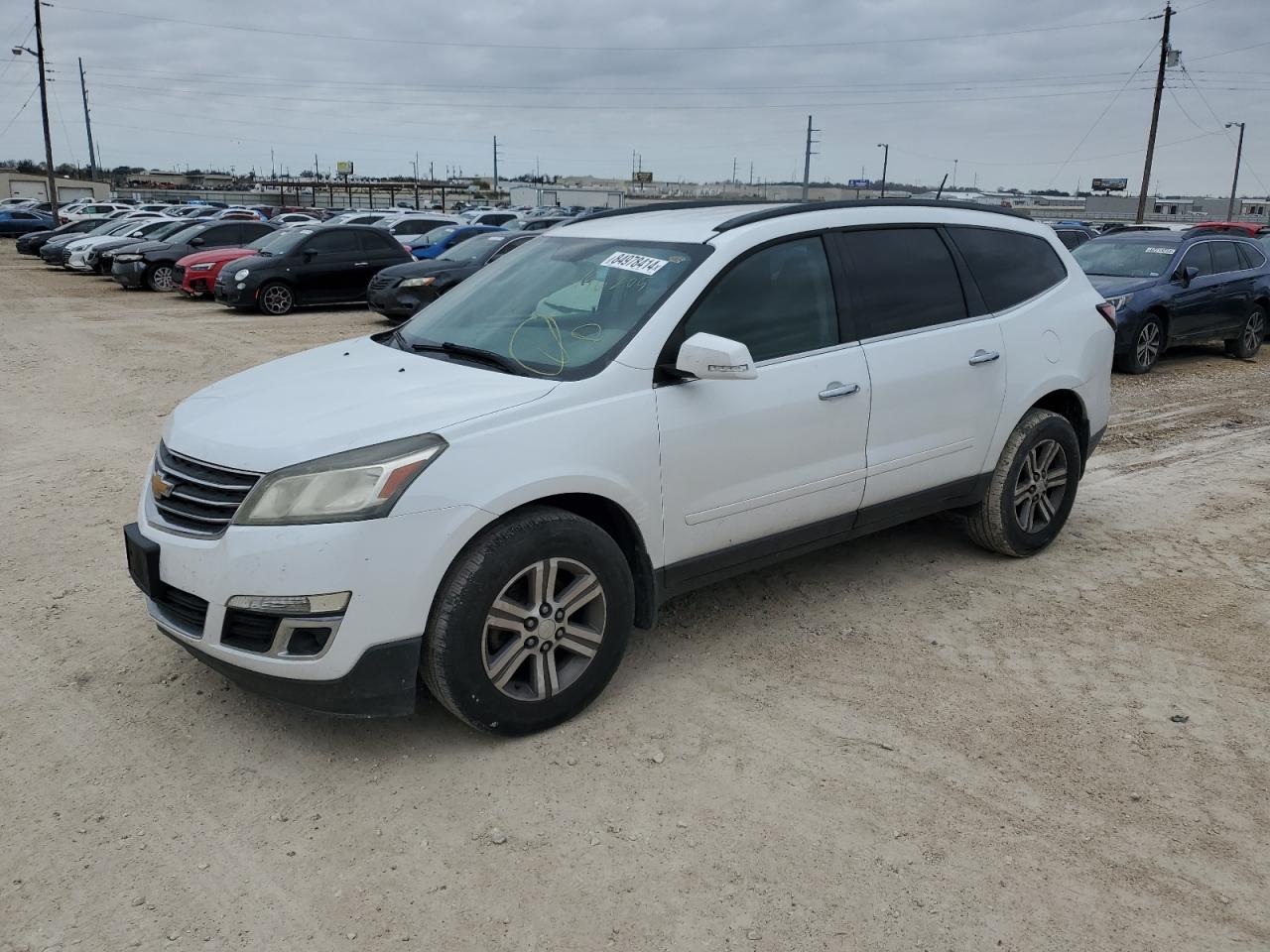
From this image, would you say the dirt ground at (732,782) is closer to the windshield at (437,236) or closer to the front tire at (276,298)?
the front tire at (276,298)

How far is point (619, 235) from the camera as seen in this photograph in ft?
14.6

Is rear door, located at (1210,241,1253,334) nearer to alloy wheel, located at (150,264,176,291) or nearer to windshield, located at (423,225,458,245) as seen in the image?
windshield, located at (423,225,458,245)

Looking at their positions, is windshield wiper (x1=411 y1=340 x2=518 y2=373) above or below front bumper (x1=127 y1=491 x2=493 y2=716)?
above

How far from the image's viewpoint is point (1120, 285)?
11.7 meters

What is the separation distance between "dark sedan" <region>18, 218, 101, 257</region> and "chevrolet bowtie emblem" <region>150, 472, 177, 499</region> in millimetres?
29787

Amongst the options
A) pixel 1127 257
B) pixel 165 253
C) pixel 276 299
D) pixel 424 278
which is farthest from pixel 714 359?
pixel 165 253

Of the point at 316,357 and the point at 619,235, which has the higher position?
the point at 619,235

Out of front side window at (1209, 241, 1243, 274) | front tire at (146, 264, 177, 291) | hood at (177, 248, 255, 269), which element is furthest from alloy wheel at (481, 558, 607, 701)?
front tire at (146, 264, 177, 291)

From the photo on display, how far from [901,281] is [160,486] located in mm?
3299

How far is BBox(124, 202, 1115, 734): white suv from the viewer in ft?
10.5

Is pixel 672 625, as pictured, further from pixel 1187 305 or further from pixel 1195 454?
pixel 1187 305

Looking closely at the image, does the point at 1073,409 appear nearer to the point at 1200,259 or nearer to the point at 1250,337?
the point at 1200,259

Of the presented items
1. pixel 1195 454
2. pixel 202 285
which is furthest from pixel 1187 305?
pixel 202 285

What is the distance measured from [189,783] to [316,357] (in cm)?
193
